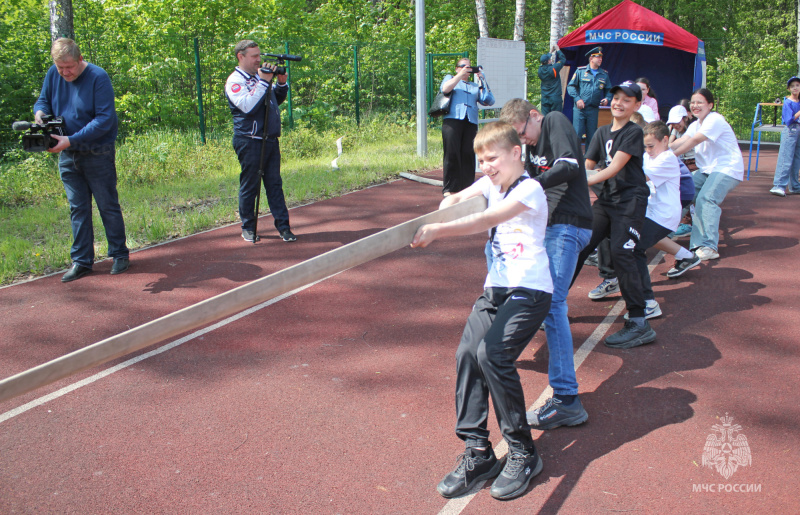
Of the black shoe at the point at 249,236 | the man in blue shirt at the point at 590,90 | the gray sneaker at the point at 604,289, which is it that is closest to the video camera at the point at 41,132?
the black shoe at the point at 249,236

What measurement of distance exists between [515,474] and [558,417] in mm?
685

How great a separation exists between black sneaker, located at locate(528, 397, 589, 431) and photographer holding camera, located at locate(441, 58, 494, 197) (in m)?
6.01

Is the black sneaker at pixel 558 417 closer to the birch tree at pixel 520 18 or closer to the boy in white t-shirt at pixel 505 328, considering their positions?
the boy in white t-shirt at pixel 505 328

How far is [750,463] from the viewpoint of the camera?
132 inches

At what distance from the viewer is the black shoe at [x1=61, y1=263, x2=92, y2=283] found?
679cm

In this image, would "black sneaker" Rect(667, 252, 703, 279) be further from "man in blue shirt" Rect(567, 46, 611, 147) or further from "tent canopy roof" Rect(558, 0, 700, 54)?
Result: "tent canopy roof" Rect(558, 0, 700, 54)

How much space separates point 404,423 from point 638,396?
153 centimetres

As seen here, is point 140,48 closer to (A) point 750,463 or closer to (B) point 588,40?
(B) point 588,40

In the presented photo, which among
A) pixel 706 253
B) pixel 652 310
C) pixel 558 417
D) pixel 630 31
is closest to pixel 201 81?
pixel 630 31

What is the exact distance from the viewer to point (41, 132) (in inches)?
253

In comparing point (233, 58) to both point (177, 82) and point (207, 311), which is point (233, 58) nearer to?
point (177, 82)

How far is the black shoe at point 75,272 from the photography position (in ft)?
22.3

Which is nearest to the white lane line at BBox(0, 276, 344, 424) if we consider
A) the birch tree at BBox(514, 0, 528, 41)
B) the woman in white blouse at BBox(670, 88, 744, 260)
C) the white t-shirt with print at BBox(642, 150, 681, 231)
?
the white t-shirt with print at BBox(642, 150, 681, 231)

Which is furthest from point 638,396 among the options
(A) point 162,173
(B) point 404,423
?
(A) point 162,173
